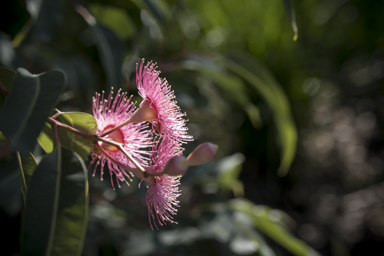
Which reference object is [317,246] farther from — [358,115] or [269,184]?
[358,115]

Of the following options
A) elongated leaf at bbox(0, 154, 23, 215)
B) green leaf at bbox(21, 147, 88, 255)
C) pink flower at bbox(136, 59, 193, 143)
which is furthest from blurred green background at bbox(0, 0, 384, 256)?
green leaf at bbox(21, 147, 88, 255)

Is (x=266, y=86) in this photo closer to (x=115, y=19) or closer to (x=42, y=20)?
(x=115, y=19)

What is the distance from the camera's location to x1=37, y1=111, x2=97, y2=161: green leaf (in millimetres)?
381

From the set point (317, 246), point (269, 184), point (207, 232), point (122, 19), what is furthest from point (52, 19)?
point (317, 246)

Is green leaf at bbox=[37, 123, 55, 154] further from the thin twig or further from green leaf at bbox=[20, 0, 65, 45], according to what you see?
green leaf at bbox=[20, 0, 65, 45]

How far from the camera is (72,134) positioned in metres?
0.42

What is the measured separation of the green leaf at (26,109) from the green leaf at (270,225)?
0.72 meters

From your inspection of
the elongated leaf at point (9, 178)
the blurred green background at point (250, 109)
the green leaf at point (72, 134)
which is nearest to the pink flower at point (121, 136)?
the green leaf at point (72, 134)

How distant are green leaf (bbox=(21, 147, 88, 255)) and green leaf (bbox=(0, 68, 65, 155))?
47mm

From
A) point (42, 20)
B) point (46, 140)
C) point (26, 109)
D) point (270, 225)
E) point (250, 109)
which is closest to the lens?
point (26, 109)

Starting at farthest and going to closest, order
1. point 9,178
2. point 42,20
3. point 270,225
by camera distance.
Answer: point 270,225
point 42,20
point 9,178

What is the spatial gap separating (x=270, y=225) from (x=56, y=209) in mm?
704

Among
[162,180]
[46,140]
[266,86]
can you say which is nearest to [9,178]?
[46,140]

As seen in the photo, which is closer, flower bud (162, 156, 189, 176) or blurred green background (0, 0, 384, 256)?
flower bud (162, 156, 189, 176)
